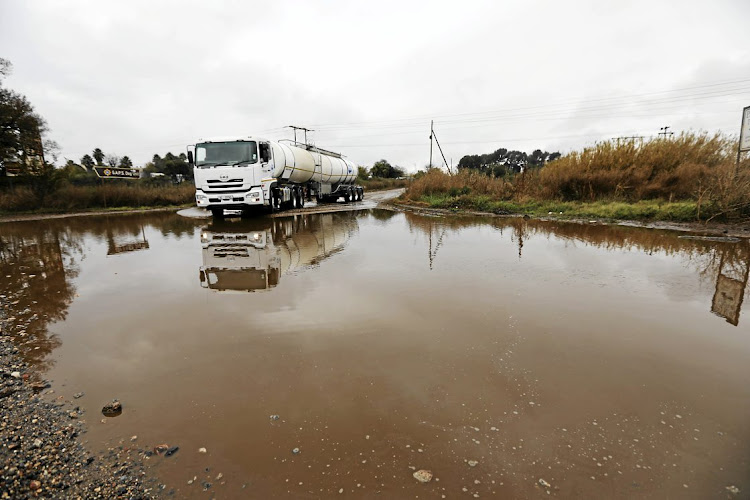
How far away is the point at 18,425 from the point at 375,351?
2838mm

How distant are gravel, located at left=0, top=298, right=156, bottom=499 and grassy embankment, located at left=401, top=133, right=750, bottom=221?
50.8 feet

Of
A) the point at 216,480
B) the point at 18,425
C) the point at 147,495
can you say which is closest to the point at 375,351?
the point at 216,480

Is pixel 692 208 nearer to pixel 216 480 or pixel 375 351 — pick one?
pixel 375 351

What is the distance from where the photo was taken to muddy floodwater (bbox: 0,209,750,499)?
2252 millimetres

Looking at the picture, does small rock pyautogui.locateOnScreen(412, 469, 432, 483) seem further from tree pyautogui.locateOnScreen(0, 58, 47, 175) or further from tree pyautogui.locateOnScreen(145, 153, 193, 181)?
tree pyautogui.locateOnScreen(145, 153, 193, 181)

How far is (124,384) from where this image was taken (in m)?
3.16

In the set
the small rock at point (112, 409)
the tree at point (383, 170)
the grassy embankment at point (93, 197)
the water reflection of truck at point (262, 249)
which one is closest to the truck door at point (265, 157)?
the water reflection of truck at point (262, 249)

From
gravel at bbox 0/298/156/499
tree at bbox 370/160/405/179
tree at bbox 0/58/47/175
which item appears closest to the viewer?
gravel at bbox 0/298/156/499

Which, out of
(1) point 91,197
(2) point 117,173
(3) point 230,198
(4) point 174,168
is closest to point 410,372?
(3) point 230,198

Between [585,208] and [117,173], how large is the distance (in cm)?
2853

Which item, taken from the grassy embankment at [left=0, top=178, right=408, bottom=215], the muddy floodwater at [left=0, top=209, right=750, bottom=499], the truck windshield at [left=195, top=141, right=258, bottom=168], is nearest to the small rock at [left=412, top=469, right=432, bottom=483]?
the muddy floodwater at [left=0, top=209, right=750, bottom=499]

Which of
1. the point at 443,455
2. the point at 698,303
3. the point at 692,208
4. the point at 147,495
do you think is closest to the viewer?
the point at 147,495

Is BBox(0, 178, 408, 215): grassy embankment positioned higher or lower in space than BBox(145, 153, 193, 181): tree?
lower

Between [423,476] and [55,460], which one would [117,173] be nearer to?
[55,460]
